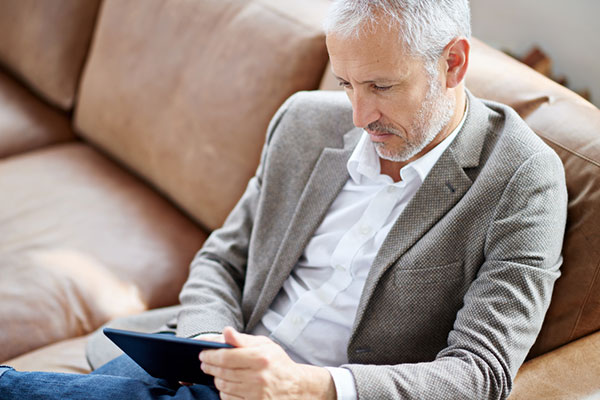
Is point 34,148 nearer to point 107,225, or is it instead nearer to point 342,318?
point 107,225

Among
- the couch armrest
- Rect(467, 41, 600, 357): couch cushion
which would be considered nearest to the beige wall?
Rect(467, 41, 600, 357): couch cushion

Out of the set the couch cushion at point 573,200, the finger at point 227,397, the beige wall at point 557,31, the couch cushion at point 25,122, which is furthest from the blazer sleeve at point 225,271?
the couch cushion at point 25,122

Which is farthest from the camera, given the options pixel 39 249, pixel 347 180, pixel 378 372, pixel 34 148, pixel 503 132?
pixel 34 148

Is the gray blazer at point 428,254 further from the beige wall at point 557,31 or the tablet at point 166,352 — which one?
the beige wall at point 557,31

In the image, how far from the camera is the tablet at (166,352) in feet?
3.12

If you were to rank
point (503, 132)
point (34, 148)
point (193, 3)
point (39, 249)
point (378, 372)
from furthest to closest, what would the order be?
point (34, 148), point (193, 3), point (39, 249), point (503, 132), point (378, 372)

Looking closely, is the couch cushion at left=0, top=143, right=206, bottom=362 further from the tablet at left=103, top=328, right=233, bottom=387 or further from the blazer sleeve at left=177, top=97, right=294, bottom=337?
the tablet at left=103, top=328, right=233, bottom=387

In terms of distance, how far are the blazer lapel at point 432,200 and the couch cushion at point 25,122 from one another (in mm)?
1548

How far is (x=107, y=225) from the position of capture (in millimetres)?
1795

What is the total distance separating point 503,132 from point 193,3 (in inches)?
42.4

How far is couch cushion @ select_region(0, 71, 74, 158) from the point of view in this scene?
2.18 metres

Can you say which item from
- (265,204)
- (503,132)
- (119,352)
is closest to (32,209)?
(119,352)

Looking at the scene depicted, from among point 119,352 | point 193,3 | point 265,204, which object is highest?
point 193,3

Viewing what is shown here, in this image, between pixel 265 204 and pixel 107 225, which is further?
pixel 107 225
